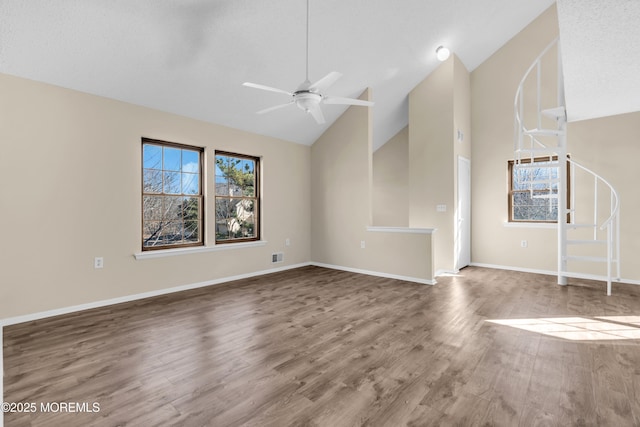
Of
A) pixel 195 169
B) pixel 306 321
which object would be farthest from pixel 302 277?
pixel 195 169

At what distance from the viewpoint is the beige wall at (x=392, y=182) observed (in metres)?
6.97

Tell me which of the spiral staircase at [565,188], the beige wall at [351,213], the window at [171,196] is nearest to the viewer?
the window at [171,196]

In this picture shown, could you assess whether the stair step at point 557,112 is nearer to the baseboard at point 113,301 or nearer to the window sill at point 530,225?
the window sill at point 530,225

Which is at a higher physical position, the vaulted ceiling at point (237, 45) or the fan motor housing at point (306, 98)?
the vaulted ceiling at point (237, 45)

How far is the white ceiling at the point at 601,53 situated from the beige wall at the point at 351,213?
253 cm

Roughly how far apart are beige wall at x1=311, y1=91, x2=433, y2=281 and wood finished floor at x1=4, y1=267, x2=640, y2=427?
110 cm

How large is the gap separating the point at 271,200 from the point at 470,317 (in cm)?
366

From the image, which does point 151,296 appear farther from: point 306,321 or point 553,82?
point 553,82

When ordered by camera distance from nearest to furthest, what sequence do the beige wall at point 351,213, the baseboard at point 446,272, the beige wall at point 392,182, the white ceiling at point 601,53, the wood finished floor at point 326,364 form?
the wood finished floor at point 326,364, the white ceiling at point 601,53, the beige wall at point 351,213, the baseboard at point 446,272, the beige wall at point 392,182

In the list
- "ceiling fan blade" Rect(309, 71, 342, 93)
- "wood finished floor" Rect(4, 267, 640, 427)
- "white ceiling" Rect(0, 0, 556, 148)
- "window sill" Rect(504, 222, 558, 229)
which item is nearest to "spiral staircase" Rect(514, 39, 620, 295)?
"window sill" Rect(504, 222, 558, 229)

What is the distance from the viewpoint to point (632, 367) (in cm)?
214

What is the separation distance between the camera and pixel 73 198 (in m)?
3.36

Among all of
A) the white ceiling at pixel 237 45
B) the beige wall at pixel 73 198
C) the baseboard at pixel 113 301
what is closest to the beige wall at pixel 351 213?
the white ceiling at pixel 237 45

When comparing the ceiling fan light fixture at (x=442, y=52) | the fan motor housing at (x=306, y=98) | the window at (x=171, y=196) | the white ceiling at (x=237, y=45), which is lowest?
the window at (x=171, y=196)
